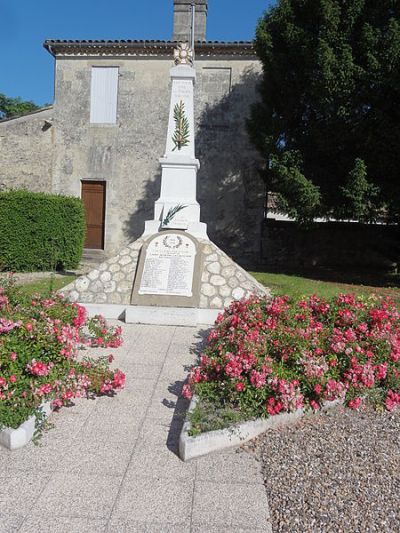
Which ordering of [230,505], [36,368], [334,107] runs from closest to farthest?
[230,505] → [36,368] → [334,107]

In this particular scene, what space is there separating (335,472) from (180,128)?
649cm

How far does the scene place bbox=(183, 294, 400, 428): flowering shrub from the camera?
11.0ft

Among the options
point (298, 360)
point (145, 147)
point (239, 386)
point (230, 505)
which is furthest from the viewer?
point (145, 147)

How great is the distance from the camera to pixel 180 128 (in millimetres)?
Answer: 7977

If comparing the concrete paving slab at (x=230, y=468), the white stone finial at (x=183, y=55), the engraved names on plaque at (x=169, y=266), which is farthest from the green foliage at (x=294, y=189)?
the concrete paving slab at (x=230, y=468)

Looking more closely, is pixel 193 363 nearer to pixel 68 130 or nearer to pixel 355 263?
pixel 355 263

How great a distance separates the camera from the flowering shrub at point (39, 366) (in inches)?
123

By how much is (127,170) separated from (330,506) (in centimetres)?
1461

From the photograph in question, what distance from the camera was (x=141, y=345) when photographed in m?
5.26

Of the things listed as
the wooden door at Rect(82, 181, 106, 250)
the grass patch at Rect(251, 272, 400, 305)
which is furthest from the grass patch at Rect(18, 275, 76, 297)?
the wooden door at Rect(82, 181, 106, 250)

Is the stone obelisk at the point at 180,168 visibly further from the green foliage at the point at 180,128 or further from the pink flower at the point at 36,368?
the pink flower at the point at 36,368

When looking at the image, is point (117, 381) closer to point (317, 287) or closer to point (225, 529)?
point (225, 529)

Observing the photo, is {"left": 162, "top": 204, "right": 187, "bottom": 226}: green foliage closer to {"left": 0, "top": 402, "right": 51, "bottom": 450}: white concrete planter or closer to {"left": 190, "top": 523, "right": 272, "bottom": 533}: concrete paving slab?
{"left": 0, "top": 402, "right": 51, "bottom": 450}: white concrete planter

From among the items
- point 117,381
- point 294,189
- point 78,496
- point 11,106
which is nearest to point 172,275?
point 117,381
